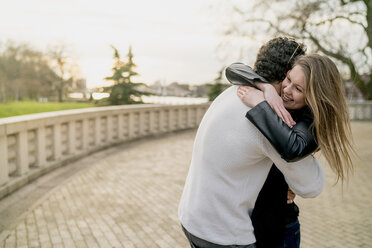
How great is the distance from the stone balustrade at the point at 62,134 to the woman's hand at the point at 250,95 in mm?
5145

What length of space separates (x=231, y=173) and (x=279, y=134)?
0.84 ft

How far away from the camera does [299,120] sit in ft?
5.94

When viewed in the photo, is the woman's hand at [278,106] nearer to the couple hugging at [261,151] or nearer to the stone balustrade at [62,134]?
the couple hugging at [261,151]

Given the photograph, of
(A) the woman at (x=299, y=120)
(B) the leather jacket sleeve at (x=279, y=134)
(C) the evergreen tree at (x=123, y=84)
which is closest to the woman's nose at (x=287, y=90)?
(A) the woman at (x=299, y=120)

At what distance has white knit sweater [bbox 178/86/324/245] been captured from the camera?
158cm

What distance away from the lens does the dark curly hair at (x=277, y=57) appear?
1.88m

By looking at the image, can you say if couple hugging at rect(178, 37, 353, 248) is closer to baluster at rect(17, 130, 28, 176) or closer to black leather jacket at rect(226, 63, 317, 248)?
black leather jacket at rect(226, 63, 317, 248)

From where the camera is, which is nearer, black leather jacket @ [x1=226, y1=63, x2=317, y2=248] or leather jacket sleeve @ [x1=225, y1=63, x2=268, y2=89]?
black leather jacket @ [x1=226, y1=63, x2=317, y2=248]

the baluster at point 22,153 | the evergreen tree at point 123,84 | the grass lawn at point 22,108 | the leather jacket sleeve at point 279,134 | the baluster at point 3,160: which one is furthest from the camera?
the evergreen tree at point 123,84

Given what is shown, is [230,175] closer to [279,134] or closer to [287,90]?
[279,134]

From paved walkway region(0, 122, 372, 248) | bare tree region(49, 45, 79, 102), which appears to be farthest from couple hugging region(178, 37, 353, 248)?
bare tree region(49, 45, 79, 102)

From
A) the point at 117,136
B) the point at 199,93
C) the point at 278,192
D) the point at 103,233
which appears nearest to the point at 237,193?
the point at 278,192

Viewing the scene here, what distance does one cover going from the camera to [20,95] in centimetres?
4388

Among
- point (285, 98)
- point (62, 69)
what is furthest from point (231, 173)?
point (62, 69)
